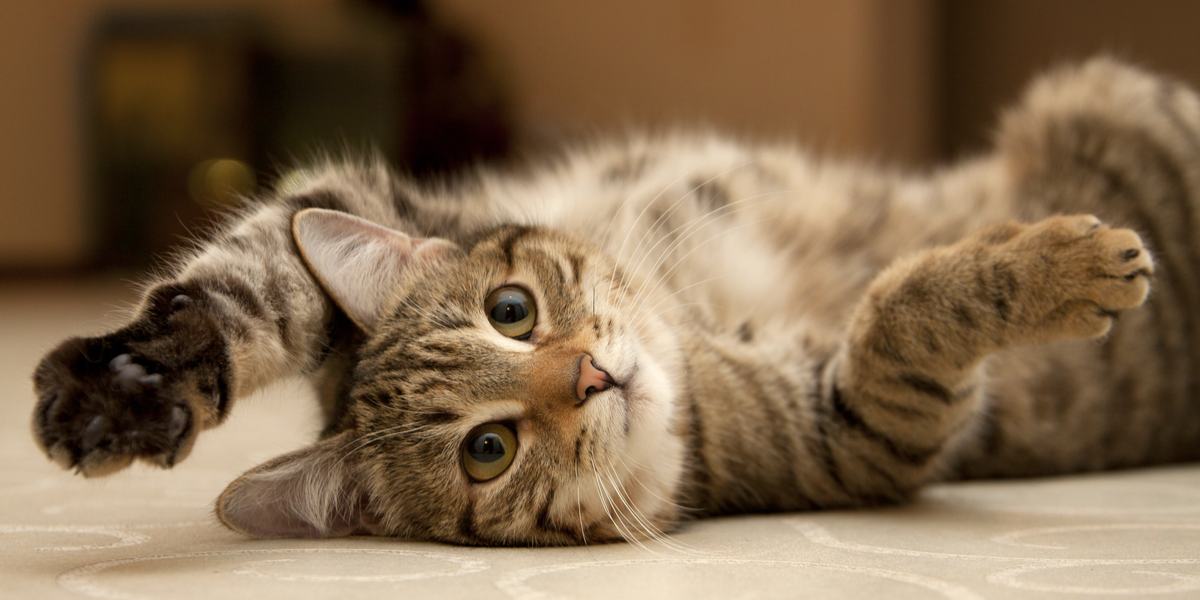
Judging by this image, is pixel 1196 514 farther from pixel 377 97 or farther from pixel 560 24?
pixel 377 97

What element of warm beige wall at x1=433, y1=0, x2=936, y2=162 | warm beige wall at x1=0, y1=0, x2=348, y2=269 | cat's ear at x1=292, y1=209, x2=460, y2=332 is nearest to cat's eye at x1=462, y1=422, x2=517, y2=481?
cat's ear at x1=292, y1=209, x2=460, y2=332

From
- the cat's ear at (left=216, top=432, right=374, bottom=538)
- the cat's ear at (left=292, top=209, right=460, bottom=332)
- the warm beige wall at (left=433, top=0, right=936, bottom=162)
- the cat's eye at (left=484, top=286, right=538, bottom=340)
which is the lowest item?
the cat's ear at (left=216, top=432, right=374, bottom=538)

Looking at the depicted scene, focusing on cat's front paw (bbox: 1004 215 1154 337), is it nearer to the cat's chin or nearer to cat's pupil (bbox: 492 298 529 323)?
the cat's chin

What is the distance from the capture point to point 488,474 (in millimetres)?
1242

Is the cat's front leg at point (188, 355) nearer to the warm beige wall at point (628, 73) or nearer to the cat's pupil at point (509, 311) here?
the cat's pupil at point (509, 311)

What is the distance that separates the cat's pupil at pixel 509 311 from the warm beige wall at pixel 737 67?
7.48 ft

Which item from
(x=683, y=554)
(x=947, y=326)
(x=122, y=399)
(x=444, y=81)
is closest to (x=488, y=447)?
(x=683, y=554)

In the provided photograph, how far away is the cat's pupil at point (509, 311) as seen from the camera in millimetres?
1322

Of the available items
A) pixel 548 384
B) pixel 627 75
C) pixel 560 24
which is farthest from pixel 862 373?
pixel 560 24

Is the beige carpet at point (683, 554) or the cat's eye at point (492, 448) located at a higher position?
the cat's eye at point (492, 448)

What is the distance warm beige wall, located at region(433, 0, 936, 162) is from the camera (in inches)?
153

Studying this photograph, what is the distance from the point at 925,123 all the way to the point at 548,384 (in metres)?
3.15

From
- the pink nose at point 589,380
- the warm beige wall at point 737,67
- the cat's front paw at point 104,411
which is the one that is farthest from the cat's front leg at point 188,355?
the warm beige wall at point 737,67

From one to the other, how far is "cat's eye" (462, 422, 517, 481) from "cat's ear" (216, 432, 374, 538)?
0.50 feet
